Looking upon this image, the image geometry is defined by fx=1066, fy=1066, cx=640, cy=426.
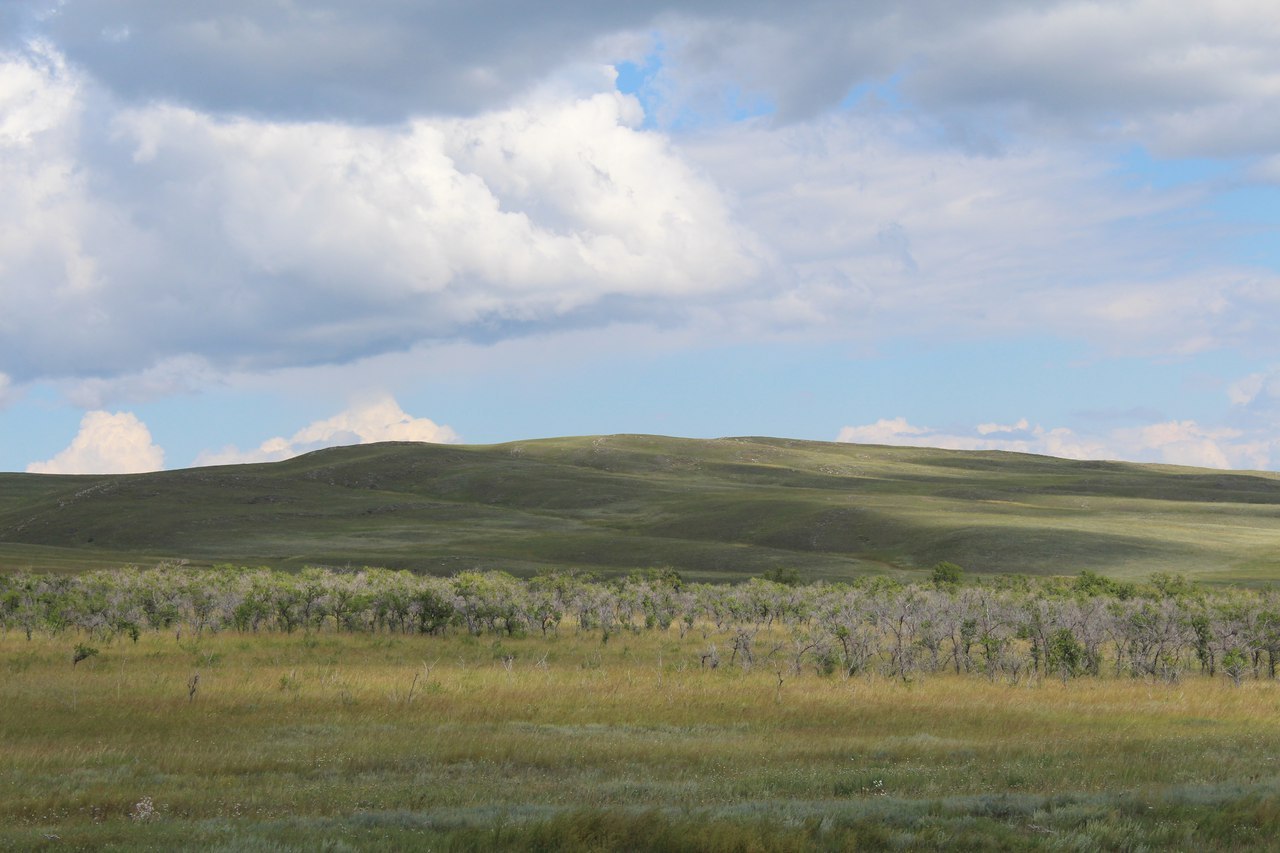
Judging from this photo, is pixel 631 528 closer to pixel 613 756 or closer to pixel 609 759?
pixel 613 756

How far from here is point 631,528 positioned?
145 metres

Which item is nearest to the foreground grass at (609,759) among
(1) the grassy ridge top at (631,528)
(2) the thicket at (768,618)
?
(2) the thicket at (768,618)

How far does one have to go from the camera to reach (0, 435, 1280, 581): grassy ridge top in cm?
10100

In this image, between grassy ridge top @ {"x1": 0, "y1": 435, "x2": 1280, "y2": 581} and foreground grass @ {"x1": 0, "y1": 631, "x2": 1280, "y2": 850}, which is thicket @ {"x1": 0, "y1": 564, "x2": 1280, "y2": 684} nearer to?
foreground grass @ {"x1": 0, "y1": 631, "x2": 1280, "y2": 850}

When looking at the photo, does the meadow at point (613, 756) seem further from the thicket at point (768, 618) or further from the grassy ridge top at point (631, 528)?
the grassy ridge top at point (631, 528)

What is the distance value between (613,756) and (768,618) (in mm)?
35722

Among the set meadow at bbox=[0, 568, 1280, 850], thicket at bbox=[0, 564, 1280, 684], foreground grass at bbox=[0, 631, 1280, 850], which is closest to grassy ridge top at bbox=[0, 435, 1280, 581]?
thicket at bbox=[0, 564, 1280, 684]

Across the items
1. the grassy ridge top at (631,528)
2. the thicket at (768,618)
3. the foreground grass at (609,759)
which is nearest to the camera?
the foreground grass at (609,759)

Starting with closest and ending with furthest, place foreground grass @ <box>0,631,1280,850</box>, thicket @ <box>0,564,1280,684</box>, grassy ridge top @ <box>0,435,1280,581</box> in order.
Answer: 1. foreground grass @ <box>0,631,1280,850</box>
2. thicket @ <box>0,564,1280,684</box>
3. grassy ridge top @ <box>0,435,1280,581</box>

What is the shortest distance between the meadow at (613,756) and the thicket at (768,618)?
1.76 metres

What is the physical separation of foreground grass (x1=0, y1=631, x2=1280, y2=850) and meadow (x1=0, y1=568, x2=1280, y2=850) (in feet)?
0.20

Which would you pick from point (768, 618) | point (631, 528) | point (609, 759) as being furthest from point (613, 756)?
point (631, 528)

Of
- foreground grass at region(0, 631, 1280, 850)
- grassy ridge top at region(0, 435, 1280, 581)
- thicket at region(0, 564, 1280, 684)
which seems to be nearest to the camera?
foreground grass at region(0, 631, 1280, 850)

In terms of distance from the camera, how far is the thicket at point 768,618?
34375 mm
